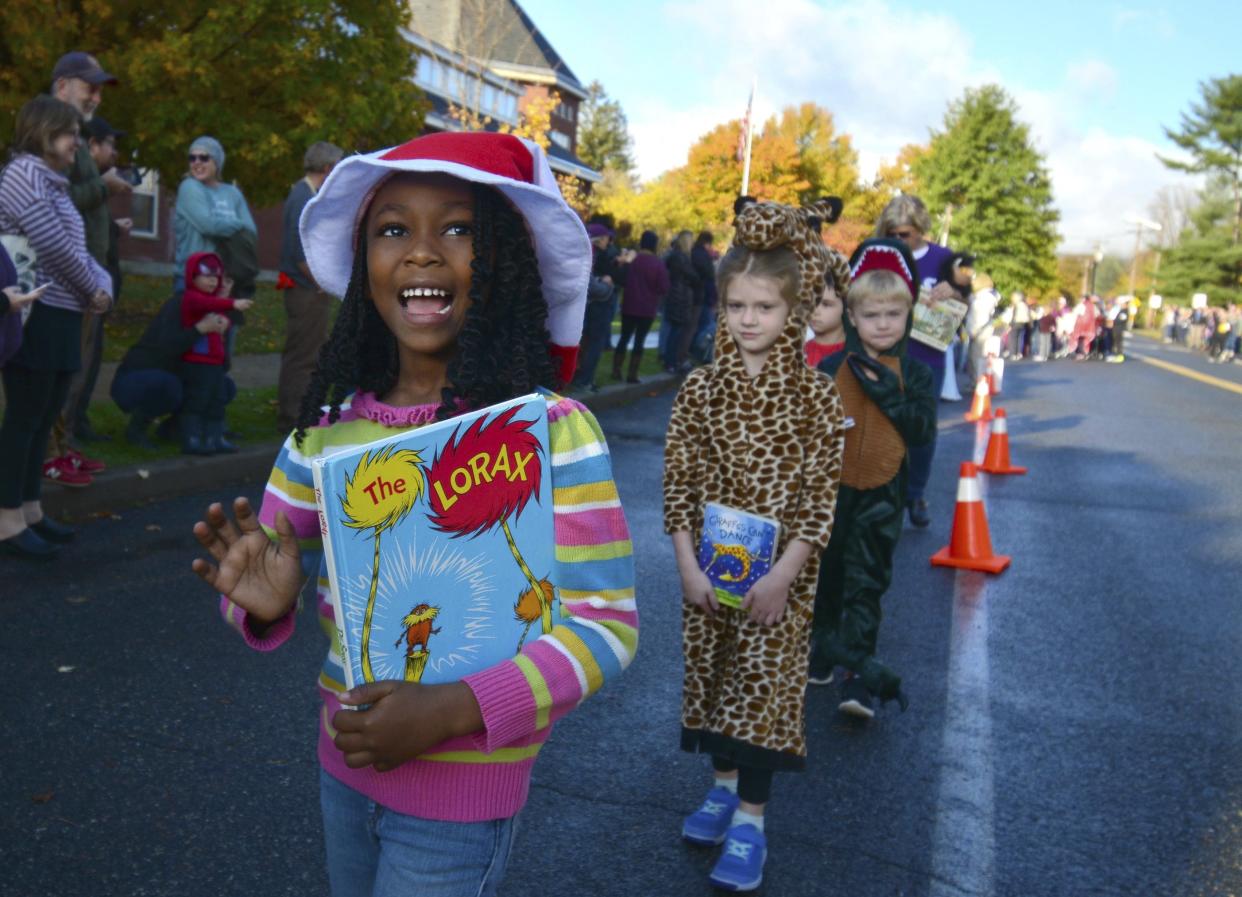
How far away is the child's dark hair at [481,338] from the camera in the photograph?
1.89 m

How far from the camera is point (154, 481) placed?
24.7 ft

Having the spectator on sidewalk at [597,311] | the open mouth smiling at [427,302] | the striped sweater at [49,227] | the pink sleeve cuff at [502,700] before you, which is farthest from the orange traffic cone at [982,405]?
the pink sleeve cuff at [502,700]

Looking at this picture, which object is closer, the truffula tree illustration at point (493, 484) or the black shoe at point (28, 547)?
the truffula tree illustration at point (493, 484)

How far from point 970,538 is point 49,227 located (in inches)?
213

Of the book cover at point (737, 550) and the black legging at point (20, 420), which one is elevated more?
the book cover at point (737, 550)

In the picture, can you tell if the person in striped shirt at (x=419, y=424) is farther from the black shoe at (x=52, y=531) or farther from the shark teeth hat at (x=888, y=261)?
the black shoe at (x=52, y=531)

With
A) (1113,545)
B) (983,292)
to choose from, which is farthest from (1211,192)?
(1113,545)

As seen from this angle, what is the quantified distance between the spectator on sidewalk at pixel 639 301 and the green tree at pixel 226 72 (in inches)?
169

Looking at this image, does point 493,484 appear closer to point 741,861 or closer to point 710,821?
point 741,861

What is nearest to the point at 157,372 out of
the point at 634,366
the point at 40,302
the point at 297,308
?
the point at 297,308

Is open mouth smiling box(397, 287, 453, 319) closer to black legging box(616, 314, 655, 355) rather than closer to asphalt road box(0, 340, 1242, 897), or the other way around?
asphalt road box(0, 340, 1242, 897)

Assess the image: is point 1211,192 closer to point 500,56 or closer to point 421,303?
point 500,56

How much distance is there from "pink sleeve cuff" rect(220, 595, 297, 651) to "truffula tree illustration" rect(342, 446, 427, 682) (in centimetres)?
35

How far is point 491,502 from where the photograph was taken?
1.68 meters
